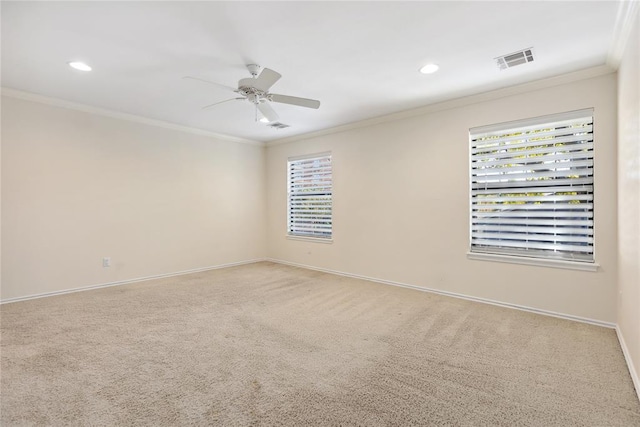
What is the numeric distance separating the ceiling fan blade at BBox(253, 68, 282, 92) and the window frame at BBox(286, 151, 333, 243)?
2.72m

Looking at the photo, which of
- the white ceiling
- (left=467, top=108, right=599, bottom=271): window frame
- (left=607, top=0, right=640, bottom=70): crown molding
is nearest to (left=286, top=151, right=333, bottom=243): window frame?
the white ceiling

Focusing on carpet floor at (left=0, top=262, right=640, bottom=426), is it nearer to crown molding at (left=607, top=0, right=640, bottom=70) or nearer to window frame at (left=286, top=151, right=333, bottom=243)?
window frame at (left=286, top=151, right=333, bottom=243)

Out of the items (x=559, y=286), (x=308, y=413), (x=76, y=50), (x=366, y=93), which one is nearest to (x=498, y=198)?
(x=559, y=286)

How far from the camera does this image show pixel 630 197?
2.27 metres

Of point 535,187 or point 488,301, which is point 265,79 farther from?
point 488,301

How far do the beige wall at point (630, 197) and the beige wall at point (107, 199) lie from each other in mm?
5494

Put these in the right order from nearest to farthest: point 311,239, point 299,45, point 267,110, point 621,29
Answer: point 621,29, point 299,45, point 267,110, point 311,239

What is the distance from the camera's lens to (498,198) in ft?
12.1

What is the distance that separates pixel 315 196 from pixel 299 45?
338cm

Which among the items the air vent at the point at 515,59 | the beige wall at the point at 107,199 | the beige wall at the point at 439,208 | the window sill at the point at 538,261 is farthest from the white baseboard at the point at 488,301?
the air vent at the point at 515,59

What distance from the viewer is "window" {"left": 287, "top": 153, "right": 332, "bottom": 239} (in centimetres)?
559

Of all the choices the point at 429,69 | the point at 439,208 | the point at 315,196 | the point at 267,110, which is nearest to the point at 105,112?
the point at 267,110

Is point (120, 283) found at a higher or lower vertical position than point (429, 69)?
lower

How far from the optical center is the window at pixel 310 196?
5590mm
